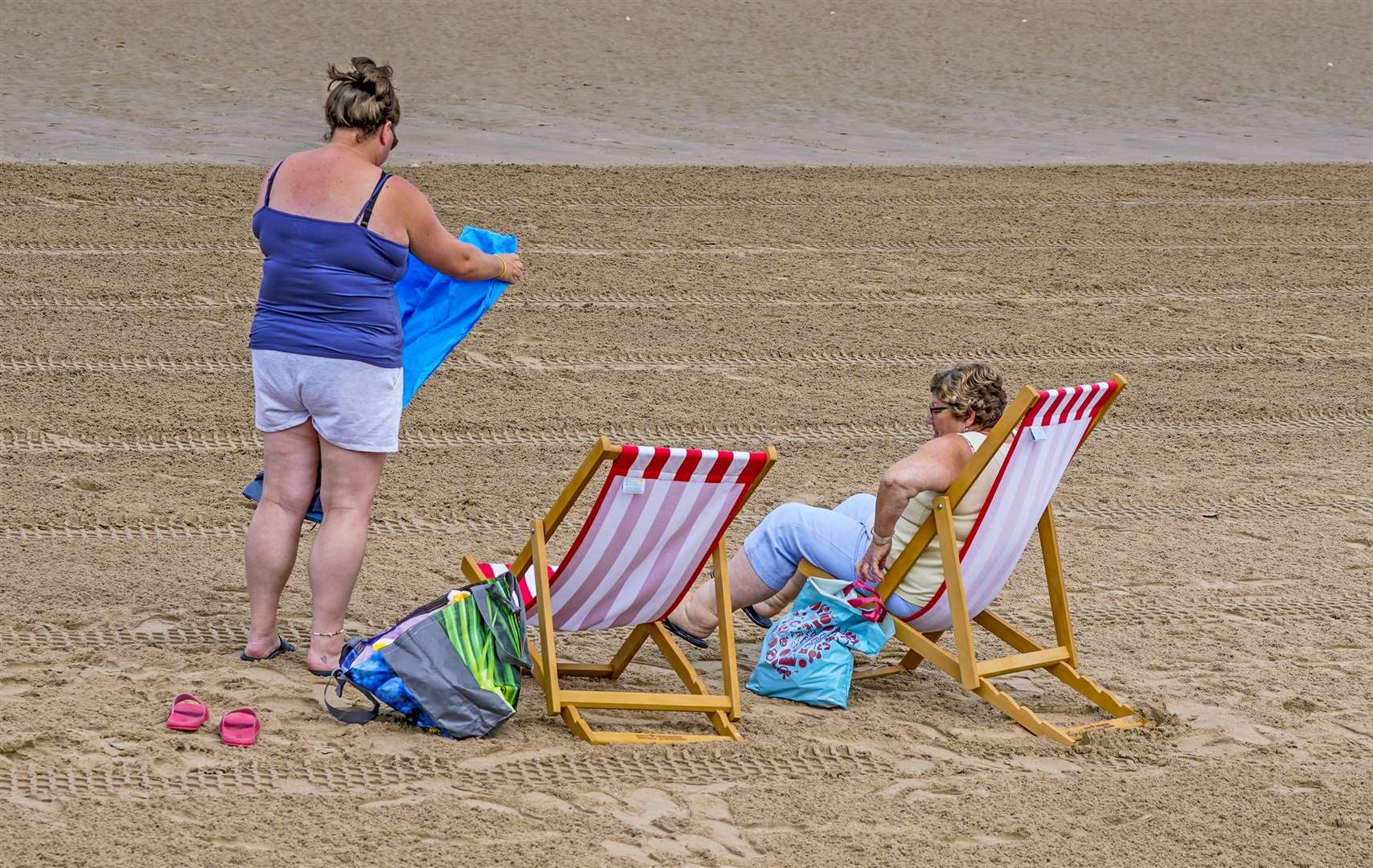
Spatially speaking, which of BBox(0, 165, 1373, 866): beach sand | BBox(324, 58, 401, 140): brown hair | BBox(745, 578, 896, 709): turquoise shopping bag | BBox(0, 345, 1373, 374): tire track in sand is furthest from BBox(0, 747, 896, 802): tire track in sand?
BBox(0, 345, 1373, 374): tire track in sand

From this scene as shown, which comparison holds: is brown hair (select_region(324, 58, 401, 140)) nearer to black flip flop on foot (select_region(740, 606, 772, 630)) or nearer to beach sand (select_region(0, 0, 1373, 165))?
black flip flop on foot (select_region(740, 606, 772, 630))

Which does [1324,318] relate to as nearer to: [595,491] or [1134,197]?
[1134,197]

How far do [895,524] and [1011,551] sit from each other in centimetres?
34

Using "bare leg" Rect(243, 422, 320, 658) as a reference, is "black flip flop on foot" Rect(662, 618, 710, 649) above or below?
below

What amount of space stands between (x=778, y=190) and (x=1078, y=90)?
7783mm

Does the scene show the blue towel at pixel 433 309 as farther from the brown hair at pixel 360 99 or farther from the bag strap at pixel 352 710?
the bag strap at pixel 352 710

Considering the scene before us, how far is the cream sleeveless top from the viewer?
4703mm

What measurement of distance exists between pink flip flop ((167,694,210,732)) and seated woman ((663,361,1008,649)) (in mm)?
1531

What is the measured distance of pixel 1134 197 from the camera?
12414 mm

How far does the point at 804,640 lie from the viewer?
15.8 ft

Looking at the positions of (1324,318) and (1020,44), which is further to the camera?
(1020,44)

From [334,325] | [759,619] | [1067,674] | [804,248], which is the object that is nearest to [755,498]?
[759,619]

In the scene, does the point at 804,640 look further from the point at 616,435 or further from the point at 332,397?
the point at 616,435

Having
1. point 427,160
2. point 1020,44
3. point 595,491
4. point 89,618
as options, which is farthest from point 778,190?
point 1020,44
